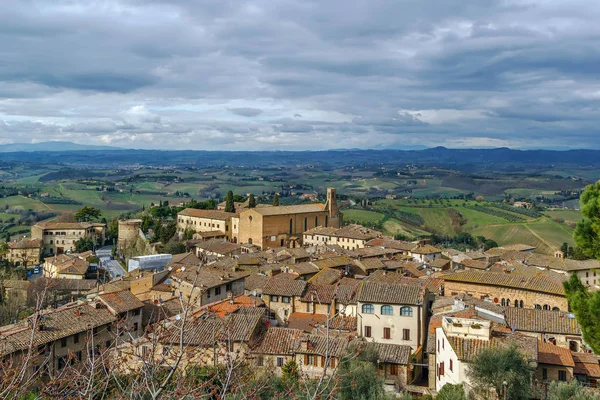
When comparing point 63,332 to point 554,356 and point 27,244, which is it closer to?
point 554,356

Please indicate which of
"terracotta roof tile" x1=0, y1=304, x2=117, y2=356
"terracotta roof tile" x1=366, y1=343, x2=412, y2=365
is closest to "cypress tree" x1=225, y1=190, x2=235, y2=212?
"terracotta roof tile" x1=0, y1=304, x2=117, y2=356

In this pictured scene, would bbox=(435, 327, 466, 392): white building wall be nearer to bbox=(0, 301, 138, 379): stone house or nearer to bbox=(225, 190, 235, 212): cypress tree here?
bbox=(0, 301, 138, 379): stone house

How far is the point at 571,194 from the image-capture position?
191375mm

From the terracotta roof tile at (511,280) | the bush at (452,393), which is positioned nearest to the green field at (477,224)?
the terracotta roof tile at (511,280)

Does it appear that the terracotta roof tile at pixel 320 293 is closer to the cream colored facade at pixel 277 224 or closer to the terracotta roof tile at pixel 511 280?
the terracotta roof tile at pixel 511 280

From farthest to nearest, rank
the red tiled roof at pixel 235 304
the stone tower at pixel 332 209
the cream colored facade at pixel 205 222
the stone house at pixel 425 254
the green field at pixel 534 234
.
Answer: the green field at pixel 534 234, the stone tower at pixel 332 209, the cream colored facade at pixel 205 222, the stone house at pixel 425 254, the red tiled roof at pixel 235 304

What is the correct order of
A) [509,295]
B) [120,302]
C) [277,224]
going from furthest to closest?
[277,224]
[509,295]
[120,302]

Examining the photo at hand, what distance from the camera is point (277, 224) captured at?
74438 mm

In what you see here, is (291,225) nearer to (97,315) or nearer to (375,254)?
(375,254)

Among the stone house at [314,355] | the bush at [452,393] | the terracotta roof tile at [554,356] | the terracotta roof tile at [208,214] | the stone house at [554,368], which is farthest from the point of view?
the terracotta roof tile at [208,214]

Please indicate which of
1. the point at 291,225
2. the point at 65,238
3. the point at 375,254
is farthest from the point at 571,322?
the point at 65,238

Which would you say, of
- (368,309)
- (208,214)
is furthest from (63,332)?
(208,214)

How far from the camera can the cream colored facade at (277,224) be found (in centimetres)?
7231

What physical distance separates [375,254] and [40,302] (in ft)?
150
